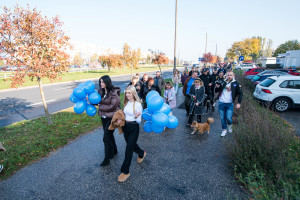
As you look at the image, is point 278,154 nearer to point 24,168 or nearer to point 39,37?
point 24,168

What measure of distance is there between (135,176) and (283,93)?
771 centimetres

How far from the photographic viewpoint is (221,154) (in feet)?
13.9

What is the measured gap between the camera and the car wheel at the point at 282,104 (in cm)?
768

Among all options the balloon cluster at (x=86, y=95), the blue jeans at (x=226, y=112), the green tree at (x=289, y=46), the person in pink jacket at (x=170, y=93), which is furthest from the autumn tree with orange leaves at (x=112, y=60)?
the green tree at (x=289, y=46)

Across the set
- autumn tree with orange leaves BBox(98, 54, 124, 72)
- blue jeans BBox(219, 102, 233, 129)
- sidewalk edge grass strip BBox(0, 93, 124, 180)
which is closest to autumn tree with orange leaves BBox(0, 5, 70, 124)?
sidewalk edge grass strip BBox(0, 93, 124, 180)

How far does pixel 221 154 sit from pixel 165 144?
4.75 ft

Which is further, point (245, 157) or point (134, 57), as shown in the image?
point (134, 57)

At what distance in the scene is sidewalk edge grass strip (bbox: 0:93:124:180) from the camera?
3.85 m

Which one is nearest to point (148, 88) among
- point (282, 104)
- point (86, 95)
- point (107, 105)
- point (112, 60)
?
point (86, 95)

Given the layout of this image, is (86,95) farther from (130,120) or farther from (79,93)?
(130,120)

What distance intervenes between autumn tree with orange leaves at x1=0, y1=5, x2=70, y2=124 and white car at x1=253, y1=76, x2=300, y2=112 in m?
8.49

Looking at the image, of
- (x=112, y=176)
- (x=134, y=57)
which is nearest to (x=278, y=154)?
(x=112, y=176)

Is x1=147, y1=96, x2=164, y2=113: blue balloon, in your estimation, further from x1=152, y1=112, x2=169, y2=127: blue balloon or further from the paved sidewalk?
the paved sidewalk

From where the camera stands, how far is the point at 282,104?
7734mm
